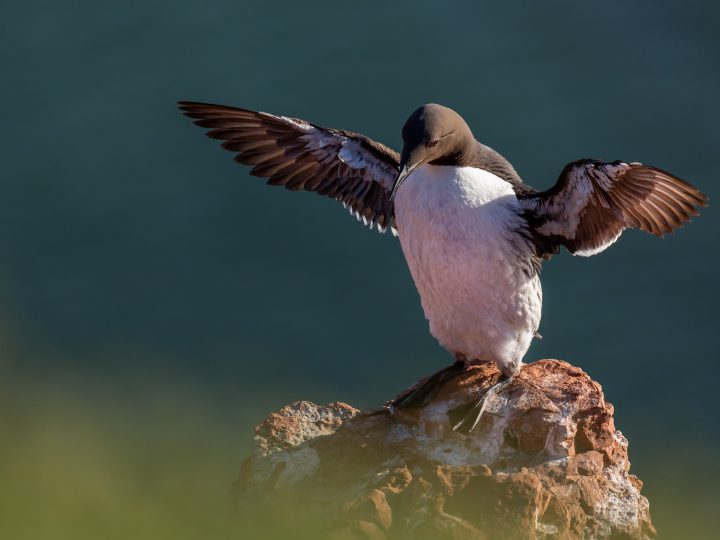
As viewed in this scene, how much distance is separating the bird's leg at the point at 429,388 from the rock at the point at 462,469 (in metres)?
0.05

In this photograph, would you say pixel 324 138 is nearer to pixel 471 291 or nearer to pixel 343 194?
pixel 343 194

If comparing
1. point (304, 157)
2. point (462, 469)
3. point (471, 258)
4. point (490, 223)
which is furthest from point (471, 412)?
point (304, 157)

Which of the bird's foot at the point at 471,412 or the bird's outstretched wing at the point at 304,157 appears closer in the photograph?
the bird's foot at the point at 471,412

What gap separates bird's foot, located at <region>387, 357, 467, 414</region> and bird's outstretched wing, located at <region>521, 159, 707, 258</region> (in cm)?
101

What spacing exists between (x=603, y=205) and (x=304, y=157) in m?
2.48

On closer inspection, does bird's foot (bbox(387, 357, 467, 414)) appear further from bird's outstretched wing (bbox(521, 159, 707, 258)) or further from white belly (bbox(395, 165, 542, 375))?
bird's outstretched wing (bbox(521, 159, 707, 258))

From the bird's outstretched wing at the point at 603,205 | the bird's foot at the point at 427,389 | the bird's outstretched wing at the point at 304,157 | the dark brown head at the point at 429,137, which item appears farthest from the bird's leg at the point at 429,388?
the bird's outstretched wing at the point at 304,157

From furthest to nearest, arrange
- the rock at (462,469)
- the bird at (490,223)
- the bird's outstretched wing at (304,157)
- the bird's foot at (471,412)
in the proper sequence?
1. the bird's outstretched wing at (304,157)
2. the bird at (490,223)
3. the bird's foot at (471,412)
4. the rock at (462,469)

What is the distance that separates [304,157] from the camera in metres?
9.12

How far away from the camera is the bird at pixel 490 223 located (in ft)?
24.8

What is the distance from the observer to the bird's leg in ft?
24.6

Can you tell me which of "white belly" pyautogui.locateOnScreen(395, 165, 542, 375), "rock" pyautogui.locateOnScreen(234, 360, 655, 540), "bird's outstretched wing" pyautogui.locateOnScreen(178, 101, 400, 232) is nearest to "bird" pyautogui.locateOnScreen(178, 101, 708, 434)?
"white belly" pyautogui.locateOnScreen(395, 165, 542, 375)

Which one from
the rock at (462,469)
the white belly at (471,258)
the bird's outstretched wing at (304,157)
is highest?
the bird's outstretched wing at (304,157)

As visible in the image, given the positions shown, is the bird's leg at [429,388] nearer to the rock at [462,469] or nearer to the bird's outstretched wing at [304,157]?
the rock at [462,469]
